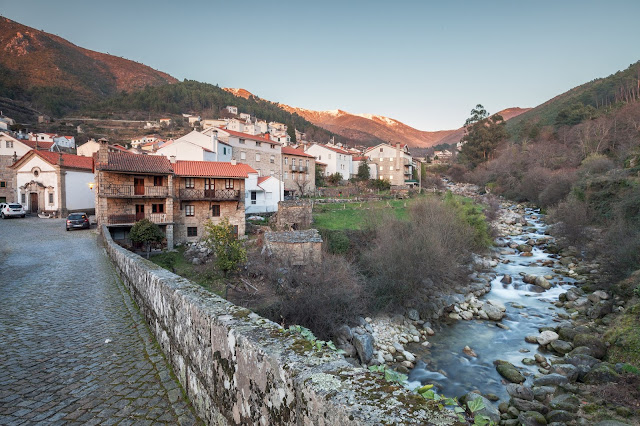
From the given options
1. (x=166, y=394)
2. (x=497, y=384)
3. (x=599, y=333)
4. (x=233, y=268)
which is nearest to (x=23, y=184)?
(x=233, y=268)

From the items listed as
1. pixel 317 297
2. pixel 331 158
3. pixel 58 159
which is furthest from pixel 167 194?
pixel 331 158

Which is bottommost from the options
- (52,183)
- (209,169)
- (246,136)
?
(52,183)

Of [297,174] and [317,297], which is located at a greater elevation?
[297,174]

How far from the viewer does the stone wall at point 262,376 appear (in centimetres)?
171

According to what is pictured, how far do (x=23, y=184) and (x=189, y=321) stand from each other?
140 feet

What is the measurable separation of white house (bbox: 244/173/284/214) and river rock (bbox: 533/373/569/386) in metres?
30.5

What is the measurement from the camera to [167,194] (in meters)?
27.6

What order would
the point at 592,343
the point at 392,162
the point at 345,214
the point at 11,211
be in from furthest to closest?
the point at 392,162 → the point at 345,214 → the point at 11,211 → the point at 592,343

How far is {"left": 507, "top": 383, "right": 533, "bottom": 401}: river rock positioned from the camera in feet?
33.7

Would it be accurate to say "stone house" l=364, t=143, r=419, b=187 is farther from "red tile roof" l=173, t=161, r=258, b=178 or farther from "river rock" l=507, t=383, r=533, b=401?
"river rock" l=507, t=383, r=533, b=401

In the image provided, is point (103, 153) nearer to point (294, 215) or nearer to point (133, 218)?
point (133, 218)

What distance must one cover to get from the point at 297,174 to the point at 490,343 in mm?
41527

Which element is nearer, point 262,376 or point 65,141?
point 262,376

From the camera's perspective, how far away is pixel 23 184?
111ft
